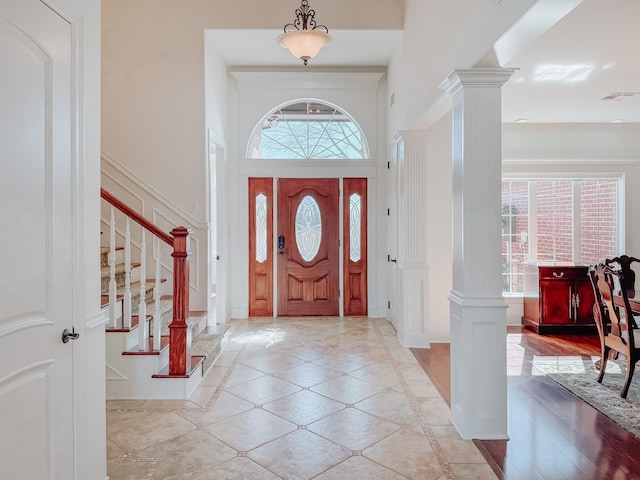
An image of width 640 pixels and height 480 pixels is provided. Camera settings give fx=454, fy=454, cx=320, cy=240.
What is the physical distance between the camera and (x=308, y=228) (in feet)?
21.8

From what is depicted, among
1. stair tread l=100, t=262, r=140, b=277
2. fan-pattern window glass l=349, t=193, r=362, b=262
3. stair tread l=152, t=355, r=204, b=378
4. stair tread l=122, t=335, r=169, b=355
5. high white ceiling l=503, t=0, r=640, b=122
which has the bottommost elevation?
stair tread l=152, t=355, r=204, b=378

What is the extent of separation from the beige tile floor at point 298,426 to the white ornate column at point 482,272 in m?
0.27

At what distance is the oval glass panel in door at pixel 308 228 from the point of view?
6.66 meters

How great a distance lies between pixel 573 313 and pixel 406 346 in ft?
8.14

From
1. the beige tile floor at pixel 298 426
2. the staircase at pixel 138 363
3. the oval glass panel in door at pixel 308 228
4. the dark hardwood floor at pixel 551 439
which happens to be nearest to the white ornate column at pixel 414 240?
the beige tile floor at pixel 298 426

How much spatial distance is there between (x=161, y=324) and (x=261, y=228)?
273 centimetres

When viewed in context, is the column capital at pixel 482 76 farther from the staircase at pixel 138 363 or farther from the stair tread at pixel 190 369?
the stair tread at pixel 190 369

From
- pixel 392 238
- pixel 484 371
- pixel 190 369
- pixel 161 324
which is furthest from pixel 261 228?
pixel 484 371

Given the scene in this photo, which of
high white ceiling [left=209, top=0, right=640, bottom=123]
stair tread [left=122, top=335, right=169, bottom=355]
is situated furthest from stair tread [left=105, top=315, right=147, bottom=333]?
high white ceiling [left=209, top=0, right=640, bottom=123]

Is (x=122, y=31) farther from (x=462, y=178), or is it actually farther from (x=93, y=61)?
(x=462, y=178)

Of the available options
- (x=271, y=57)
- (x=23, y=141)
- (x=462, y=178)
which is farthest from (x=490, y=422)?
(x=271, y=57)

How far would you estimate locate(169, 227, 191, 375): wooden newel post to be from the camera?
349cm

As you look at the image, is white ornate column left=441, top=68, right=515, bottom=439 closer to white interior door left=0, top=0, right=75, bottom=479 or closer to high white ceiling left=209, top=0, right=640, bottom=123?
high white ceiling left=209, top=0, right=640, bottom=123

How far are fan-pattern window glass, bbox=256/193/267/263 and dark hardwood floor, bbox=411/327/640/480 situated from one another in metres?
3.05
